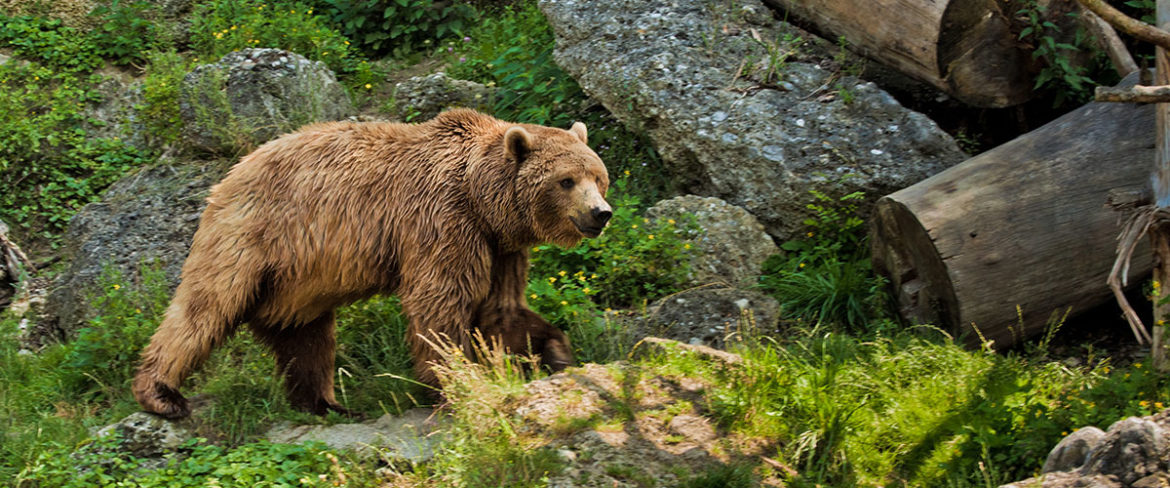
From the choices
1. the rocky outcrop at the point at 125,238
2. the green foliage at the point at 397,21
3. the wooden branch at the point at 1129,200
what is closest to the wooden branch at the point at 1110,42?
the wooden branch at the point at 1129,200

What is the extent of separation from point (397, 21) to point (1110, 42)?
19.6 ft

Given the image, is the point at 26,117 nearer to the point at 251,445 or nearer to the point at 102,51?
the point at 102,51

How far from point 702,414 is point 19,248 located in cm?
583

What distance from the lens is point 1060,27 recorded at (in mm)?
7254

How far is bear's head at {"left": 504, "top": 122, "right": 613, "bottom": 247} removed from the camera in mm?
5926

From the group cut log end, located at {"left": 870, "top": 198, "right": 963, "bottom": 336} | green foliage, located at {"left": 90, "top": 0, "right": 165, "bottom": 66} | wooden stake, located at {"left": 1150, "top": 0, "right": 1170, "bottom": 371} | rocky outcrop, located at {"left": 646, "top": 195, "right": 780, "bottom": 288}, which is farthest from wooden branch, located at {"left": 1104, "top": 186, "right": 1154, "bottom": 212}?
green foliage, located at {"left": 90, "top": 0, "right": 165, "bottom": 66}

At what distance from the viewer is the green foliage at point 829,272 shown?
6.91 metres

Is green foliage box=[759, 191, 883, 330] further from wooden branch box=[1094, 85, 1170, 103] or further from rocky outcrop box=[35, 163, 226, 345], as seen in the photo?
rocky outcrop box=[35, 163, 226, 345]

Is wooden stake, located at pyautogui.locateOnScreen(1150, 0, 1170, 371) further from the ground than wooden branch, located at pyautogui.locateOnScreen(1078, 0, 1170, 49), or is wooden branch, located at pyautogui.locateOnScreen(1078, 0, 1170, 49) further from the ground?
wooden branch, located at pyautogui.locateOnScreen(1078, 0, 1170, 49)

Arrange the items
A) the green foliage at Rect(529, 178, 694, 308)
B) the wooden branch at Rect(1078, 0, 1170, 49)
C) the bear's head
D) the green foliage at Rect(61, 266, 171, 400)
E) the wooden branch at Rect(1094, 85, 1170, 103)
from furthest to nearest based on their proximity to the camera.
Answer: the green foliage at Rect(529, 178, 694, 308), the green foliage at Rect(61, 266, 171, 400), the bear's head, the wooden branch at Rect(1078, 0, 1170, 49), the wooden branch at Rect(1094, 85, 1170, 103)

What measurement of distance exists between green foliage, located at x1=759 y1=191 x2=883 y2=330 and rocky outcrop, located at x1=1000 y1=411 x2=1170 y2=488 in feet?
8.62

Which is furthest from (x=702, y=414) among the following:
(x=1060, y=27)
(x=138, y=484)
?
(x=1060, y=27)

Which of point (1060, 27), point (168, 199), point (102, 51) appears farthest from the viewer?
point (102, 51)

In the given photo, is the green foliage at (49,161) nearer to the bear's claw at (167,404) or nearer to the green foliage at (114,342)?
the green foliage at (114,342)
